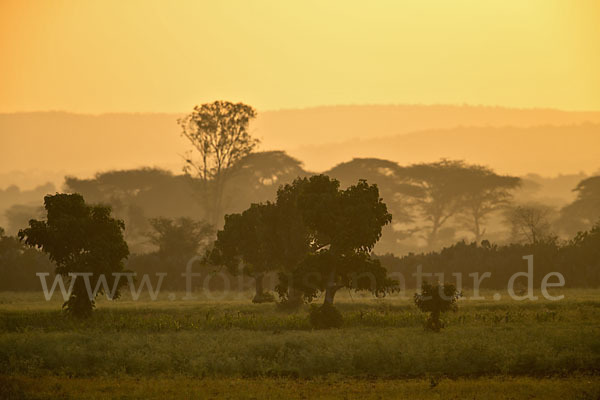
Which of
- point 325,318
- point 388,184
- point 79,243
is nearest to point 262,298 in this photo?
point 325,318

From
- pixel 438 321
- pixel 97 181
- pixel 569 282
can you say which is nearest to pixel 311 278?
pixel 438 321

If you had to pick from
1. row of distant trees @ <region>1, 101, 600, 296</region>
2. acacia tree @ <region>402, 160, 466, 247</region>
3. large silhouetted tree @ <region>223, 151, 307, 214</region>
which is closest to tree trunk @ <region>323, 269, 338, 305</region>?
row of distant trees @ <region>1, 101, 600, 296</region>

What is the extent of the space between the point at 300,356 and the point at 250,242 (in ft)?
66.5

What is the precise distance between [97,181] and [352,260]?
362 ft

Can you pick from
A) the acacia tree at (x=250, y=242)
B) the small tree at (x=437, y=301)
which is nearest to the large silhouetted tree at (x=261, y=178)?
the acacia tree at (x=250, y=242)

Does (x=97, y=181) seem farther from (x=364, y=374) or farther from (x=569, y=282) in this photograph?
(x=364, y=374)

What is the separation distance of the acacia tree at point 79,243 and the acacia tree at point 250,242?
8287 millimetres

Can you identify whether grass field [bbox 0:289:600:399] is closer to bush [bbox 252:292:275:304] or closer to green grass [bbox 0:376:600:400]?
green grass [bbox 0:376:600:400]

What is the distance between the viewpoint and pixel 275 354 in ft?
134

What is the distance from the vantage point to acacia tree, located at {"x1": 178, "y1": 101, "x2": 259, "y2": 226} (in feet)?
423

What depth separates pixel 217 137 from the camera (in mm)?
130750

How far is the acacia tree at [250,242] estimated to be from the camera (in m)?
58.3

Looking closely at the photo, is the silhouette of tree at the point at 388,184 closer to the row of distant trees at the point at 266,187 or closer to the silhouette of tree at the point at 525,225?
the row of distant trees at the point at 266,187

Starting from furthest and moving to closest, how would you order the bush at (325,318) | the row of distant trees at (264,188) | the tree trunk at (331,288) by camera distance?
the row of distant trees at (264,188), the tree trunk at (331,288), the bush at (325,318)
